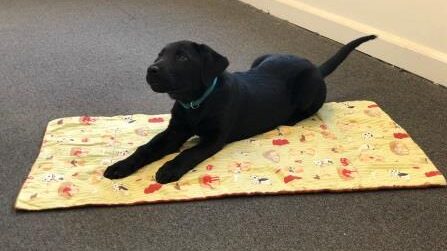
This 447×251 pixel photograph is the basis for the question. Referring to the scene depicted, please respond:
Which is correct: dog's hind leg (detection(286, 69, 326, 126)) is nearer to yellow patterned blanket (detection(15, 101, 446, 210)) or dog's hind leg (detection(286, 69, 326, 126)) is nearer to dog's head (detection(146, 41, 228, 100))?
yellow patterned blanket (detection(15, 101, 446, 210))

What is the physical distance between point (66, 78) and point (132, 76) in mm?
291

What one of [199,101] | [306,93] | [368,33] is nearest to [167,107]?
[199,101]

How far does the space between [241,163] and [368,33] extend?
4.26 ft

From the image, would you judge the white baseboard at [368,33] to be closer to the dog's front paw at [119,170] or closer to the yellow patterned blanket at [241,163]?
the yellow patterned blanket at [241,163]

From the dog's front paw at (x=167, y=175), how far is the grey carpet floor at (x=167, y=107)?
101mm

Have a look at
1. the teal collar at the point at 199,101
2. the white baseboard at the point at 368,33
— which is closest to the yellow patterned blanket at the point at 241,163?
the teal collar at the point at 199,101

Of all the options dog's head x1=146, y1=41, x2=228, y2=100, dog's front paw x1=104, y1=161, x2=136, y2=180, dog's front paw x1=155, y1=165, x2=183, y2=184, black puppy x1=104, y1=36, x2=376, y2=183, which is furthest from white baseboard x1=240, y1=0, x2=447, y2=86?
dog's front paw x1=104, y1=161, x2=136, y2=180

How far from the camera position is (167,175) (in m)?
1.61

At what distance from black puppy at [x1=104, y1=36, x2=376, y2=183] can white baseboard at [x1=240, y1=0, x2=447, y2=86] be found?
70cm

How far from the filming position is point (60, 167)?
167cm

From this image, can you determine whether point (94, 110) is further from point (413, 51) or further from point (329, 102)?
point (413, 51)

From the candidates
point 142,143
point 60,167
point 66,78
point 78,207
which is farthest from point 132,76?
point 78,207

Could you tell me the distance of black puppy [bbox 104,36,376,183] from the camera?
1.62 metres

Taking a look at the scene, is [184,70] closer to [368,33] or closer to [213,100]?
[213,100]
